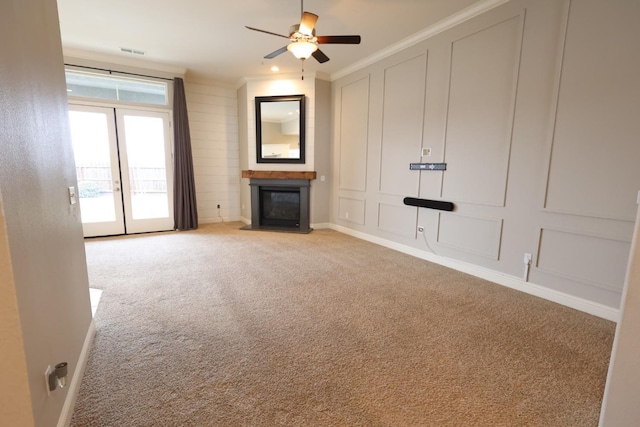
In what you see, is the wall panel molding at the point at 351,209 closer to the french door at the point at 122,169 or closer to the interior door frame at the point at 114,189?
the french door at the point at 122,169

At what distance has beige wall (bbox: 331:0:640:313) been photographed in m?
2.48

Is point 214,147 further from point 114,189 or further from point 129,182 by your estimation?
point 114,189

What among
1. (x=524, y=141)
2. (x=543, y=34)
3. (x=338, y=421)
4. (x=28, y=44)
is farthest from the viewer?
(x=524, y=141)

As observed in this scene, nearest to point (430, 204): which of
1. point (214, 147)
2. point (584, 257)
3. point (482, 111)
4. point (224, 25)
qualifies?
point (482, 111)

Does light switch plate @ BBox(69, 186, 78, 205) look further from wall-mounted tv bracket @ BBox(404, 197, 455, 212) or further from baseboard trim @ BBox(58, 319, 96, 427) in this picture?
wall-mounted tv bracket @ BBox(404, 197, 455, 212)

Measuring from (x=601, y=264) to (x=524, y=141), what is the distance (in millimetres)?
1353

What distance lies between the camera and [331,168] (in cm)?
607

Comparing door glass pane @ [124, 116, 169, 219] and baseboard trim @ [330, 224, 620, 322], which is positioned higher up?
door glass pane @ [124, 116, 169, 219]

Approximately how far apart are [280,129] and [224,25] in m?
2.27

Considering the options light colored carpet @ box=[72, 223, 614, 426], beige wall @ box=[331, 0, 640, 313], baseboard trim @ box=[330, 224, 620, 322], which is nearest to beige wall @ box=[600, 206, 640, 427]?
light colored carpet @ box=[72, 223, 614, 426]

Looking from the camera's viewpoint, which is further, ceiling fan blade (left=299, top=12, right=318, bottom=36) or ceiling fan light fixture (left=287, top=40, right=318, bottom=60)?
ceiling fan light fixture (left=287, top=40, right=318, bottom=60)

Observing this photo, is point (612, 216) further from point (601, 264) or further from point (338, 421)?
point (338, 421)

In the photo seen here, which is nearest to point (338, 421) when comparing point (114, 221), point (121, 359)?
point (121, 359)

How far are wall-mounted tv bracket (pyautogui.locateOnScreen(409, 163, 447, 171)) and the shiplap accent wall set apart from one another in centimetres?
418
